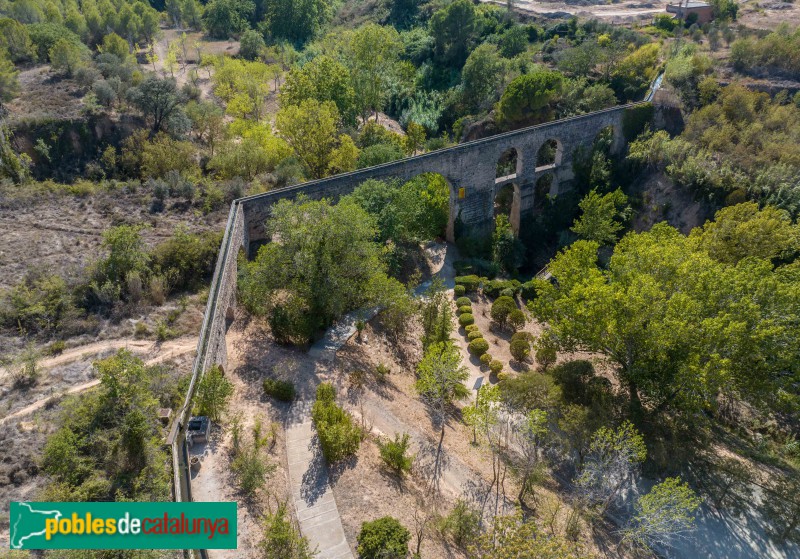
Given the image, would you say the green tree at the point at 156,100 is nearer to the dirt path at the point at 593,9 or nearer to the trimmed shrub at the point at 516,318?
the trimmed shrub at the point at 516,318

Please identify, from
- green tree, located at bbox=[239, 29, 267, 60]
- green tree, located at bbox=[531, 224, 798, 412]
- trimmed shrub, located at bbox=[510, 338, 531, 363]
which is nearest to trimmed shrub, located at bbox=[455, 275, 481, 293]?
trimmed shrub, located at bbox=[510, 338, 531, 363]

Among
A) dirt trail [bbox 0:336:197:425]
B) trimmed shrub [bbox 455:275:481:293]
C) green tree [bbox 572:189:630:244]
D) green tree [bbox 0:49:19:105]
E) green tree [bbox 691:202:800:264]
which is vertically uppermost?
green tree [bbox 0:49:19:105]

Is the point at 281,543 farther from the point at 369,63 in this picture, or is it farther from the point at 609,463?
the point at 369,63

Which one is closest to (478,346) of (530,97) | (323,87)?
(530,97)

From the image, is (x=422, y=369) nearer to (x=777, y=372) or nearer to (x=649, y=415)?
(x=649, y=415)

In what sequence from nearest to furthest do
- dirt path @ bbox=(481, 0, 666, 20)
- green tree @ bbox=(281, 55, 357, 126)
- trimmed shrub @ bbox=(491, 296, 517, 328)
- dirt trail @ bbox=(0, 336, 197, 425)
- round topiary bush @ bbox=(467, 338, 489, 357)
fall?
dirt trail @ bbox=(0, 336, 197, 425), round topiary bush @ bbox=(467, 338, 489, 357), trimmed shrub @ bbox=(491, 296, 517, 328), green tree @ bbox=(281, 55, 357, 126), dirt path @ bbox=(481, 0, 666, 20)

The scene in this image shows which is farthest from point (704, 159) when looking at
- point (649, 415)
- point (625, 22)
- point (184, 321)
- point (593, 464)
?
point (184, 321)

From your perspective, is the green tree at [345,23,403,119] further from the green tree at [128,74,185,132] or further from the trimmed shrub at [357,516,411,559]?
the trimmed shrub at [357,516,411,559]
